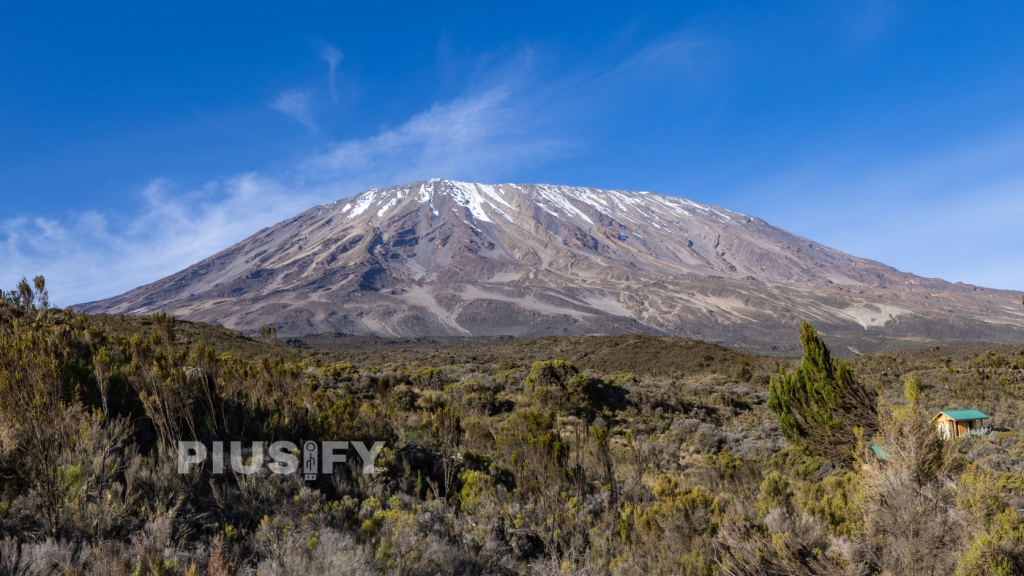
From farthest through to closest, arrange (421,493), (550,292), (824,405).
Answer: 1. (550,292)
2. (824,405)
3. (421,493)

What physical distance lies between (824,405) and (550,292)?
127 metres

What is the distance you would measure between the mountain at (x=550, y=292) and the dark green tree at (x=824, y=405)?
7229 cm

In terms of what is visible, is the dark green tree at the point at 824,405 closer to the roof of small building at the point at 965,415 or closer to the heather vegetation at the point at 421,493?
the heather vegetation at the point at 421,493

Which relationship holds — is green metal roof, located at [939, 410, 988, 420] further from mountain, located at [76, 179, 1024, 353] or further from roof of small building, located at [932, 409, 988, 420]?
mountain, located at [76, 179, 1024, 353]

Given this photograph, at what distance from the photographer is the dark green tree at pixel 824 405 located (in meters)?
9.71

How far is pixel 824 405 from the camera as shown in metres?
10.3

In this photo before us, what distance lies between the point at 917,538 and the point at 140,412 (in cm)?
831

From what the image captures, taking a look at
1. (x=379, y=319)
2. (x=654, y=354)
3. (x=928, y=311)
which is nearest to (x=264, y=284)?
(x=379, y=319)

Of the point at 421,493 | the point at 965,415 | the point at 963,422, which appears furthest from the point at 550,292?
the point at 421,493

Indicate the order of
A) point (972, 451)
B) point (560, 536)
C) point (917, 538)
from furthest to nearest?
point (972, 451), point (560, 536), point (917, 538)

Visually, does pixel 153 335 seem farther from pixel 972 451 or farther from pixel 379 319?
pixel 379 319

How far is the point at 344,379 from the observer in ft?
54.2

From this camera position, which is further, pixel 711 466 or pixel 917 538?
pixel 711 466

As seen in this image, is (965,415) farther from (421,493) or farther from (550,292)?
(550,292)
